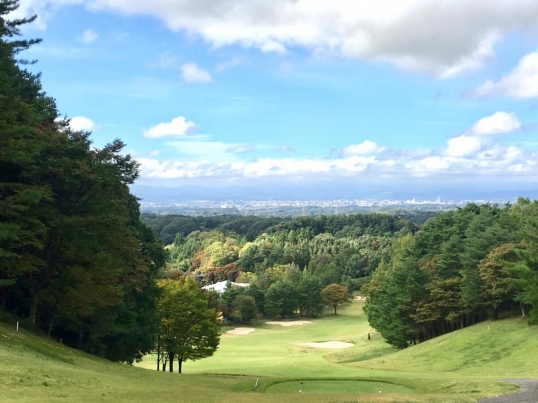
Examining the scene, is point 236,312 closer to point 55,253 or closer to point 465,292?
point 465,292

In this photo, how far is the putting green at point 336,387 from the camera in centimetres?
2147

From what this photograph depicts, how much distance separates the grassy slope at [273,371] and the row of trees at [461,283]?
2644mm

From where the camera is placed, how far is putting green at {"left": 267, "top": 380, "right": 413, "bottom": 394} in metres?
21.5

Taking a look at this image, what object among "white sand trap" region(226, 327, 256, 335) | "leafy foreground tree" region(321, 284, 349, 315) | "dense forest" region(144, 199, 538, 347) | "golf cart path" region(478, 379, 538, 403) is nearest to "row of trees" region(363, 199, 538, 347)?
"dense forest" region(144, 199, 538, 347)

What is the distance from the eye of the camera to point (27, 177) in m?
24.3

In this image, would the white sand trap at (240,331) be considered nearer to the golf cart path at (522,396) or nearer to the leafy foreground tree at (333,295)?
the leafy foreground tree at (333,295)

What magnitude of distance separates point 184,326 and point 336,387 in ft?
57.0

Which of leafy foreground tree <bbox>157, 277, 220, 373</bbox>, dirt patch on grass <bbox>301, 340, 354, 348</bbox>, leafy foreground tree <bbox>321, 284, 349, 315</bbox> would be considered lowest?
dirt patch on grass <bbox>301, 340, 354, 348</bbox>

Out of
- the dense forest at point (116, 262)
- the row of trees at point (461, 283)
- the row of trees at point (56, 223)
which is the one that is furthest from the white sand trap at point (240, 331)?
the row of trees at point (56, 223)

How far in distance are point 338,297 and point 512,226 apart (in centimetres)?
4210

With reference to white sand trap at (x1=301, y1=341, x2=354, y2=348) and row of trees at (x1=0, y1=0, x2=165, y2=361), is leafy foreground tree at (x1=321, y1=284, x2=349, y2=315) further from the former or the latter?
row of trees at (x1=0, y1=0, x2=165, y2=361)

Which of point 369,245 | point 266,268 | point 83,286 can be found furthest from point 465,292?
point 369,245

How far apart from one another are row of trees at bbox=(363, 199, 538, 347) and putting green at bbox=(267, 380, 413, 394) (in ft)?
54.9

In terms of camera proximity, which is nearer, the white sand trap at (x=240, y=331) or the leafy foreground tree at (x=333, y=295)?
the white sand trap at (x=240, y=331)
